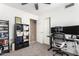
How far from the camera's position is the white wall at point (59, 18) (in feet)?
8.94

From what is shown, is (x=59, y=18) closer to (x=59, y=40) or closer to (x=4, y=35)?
(x=59, y=40)

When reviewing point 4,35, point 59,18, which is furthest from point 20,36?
point 59,18

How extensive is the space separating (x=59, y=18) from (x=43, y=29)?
4.20 ft

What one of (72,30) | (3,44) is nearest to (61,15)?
(72,30)

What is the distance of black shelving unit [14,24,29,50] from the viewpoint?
9.45ft

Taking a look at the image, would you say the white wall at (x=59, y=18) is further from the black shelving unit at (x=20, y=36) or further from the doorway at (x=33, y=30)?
the black shelving unit at (x=20, y=36)

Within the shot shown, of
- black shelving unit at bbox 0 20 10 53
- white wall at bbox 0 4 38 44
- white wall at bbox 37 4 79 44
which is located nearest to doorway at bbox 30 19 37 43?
white wall at bbox 37 4 79 44

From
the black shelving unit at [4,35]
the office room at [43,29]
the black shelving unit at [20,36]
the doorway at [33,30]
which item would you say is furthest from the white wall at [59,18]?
the black shelving unit at [4,35]

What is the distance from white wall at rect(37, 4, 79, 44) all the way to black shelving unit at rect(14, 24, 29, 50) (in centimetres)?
121

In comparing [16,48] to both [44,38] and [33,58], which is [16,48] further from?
[33,58]

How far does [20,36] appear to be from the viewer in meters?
3.06

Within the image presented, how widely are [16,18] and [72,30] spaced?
8.20 ft

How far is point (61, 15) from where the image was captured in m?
3.24

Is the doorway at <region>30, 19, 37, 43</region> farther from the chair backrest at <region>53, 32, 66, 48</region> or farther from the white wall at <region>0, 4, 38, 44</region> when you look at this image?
the chair backrest at <region>53, 32, 66, 48</region>
